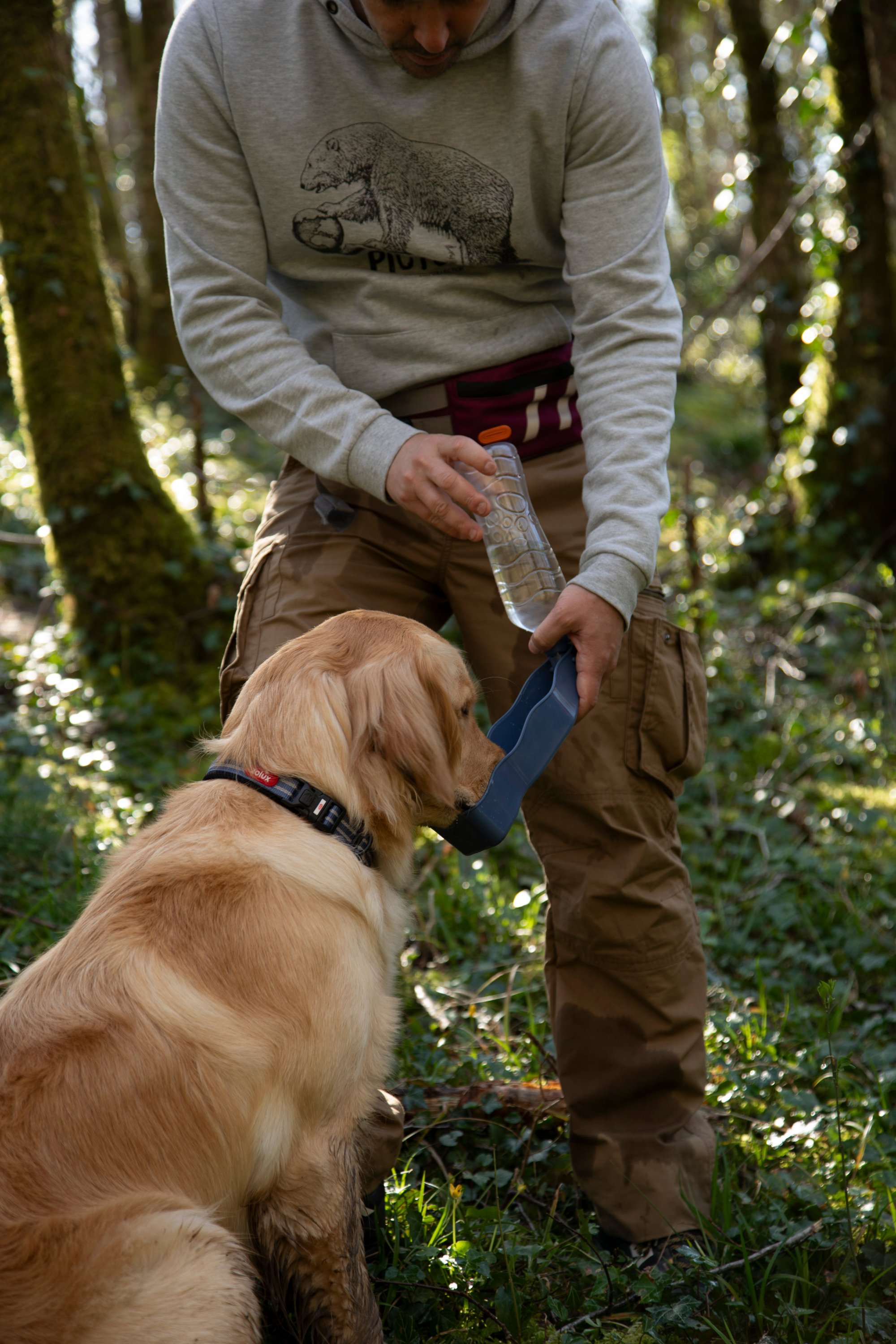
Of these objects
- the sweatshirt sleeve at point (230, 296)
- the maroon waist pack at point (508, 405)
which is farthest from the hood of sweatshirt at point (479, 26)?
the maroon waist pack at point (508, 405)

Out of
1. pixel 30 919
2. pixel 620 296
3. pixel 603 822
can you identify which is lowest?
pixel 30 919

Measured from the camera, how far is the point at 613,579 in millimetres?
2594

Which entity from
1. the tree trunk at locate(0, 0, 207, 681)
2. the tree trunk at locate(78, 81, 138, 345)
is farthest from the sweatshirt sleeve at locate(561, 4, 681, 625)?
the tree trunk at locate(78, 81, 138, 345)

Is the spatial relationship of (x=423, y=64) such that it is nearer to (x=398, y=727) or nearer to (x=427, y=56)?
(x=427, y=56)

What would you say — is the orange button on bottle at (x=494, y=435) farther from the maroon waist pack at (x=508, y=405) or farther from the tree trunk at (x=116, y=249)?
the tree trunk at (x=116, y=249)

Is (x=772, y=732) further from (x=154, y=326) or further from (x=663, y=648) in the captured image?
(x=154, y=326)

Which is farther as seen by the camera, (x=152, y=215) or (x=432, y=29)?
(x=152, y=215)

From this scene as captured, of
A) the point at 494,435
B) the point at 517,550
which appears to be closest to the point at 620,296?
the point at 494,435

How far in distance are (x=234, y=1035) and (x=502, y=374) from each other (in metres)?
1.85

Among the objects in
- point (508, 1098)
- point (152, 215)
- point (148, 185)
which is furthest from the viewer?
point (148, 185)

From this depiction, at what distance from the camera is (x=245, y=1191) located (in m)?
2.15

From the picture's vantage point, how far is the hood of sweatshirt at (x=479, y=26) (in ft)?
8.70

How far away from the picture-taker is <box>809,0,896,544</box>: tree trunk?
22.6 ft

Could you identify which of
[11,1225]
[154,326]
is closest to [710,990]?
[11,1225]
